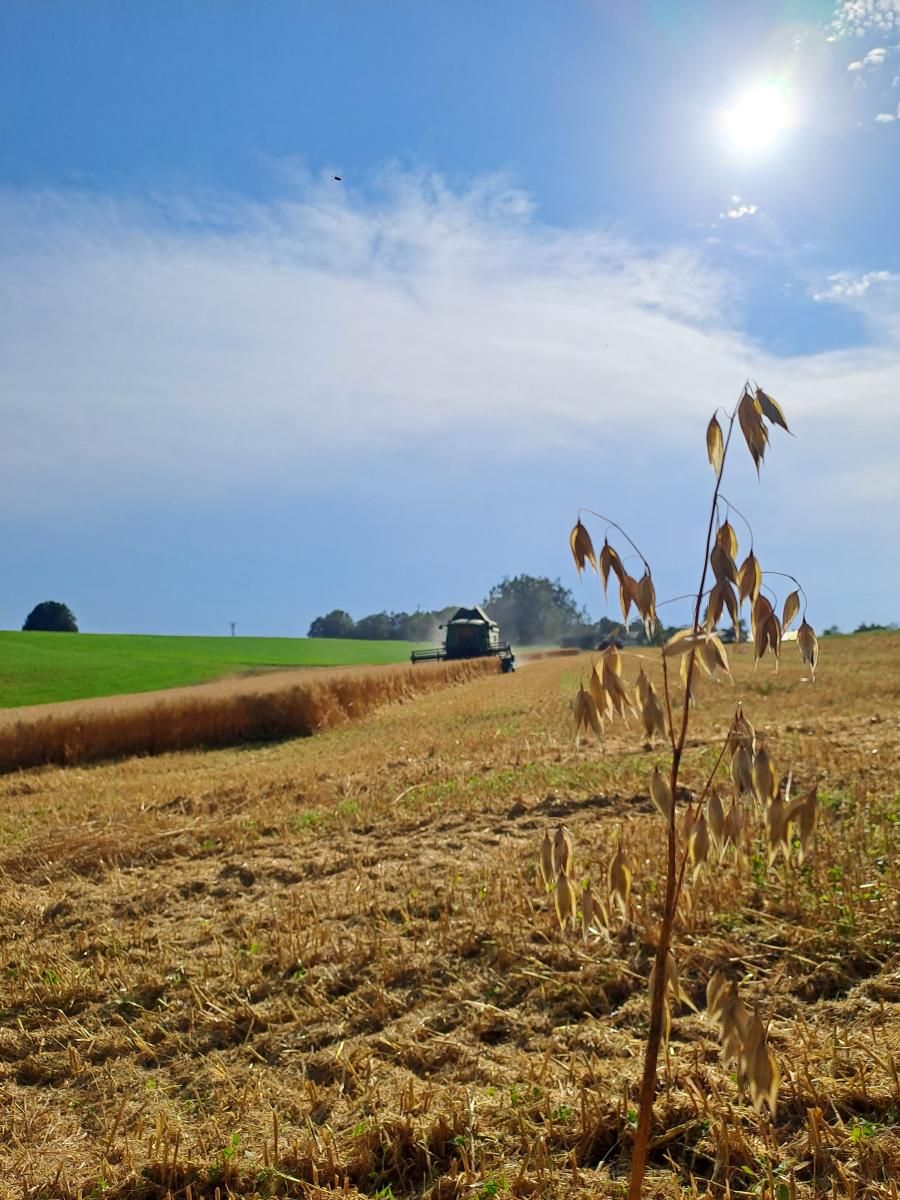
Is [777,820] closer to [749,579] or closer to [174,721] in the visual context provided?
[749,579]

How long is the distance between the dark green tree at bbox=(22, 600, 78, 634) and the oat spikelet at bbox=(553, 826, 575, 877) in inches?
3931

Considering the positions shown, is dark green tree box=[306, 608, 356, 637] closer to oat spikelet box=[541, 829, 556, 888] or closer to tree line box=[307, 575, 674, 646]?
tree line box=[307, 575, 674, 646]

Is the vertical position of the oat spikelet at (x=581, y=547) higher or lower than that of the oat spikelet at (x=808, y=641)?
higher

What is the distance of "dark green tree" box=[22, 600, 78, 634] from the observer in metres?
93.8

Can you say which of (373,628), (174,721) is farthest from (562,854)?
(373,628)

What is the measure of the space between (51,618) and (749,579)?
10144cm

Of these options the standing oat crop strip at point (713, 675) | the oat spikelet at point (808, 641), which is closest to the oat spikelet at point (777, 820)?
the standing oat crop strip at point (713, 675)

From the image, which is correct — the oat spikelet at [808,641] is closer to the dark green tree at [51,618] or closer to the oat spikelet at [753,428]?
the oat spikelet at [753,428]

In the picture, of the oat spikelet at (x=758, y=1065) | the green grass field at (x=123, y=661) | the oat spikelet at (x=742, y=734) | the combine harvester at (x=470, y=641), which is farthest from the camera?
the combine harvester at (x=470, y=641)

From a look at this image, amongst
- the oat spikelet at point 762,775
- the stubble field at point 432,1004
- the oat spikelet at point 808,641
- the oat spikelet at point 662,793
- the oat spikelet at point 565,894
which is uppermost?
the oat spikelet at point 808,641

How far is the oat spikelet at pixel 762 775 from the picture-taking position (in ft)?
7.46

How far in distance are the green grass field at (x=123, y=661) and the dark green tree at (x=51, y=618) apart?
17.0 meters

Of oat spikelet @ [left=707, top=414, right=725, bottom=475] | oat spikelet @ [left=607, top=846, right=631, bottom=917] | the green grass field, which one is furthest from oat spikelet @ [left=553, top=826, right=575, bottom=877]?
the green grass field

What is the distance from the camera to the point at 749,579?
235 cm
